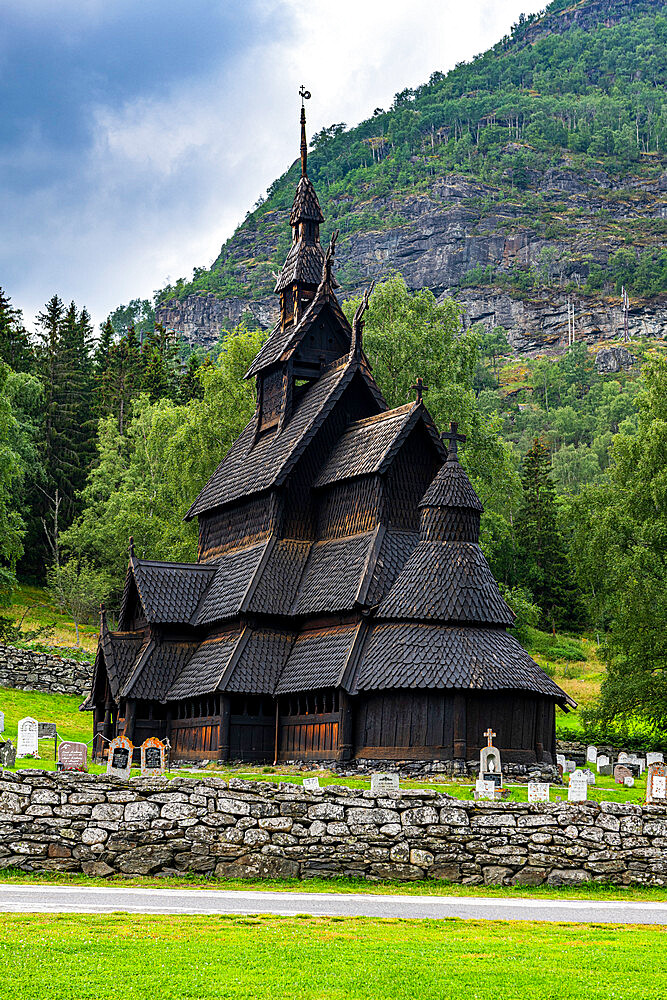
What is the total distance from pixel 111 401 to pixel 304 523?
49.8 m

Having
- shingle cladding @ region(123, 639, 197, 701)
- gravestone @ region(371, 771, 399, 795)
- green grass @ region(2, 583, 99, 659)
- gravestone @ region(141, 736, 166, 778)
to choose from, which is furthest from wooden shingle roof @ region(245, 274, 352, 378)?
gravestone @ region(371, 771, 399, 795)

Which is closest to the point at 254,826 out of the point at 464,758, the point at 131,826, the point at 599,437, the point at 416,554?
the point at 131,826

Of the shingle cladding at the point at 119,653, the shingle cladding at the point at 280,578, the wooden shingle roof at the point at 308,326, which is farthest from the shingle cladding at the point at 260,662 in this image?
the wooden shingle roof at the point at 308,326

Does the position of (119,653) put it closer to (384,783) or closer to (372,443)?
(372,443)

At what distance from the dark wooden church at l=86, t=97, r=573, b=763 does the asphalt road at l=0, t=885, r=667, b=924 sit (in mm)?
13970

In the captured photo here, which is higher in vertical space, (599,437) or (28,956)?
(599,437)

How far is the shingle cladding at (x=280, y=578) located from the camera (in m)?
36.0

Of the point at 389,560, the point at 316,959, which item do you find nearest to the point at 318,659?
the point at 389,560

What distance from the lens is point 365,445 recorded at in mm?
37344

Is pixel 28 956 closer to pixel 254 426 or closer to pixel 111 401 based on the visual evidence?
pixel 254 426

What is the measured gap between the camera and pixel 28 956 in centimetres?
1107

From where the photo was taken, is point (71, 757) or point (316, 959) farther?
point (71, 757)

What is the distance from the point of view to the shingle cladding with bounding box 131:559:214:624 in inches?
1544

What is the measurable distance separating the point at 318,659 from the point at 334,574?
2.90 m
